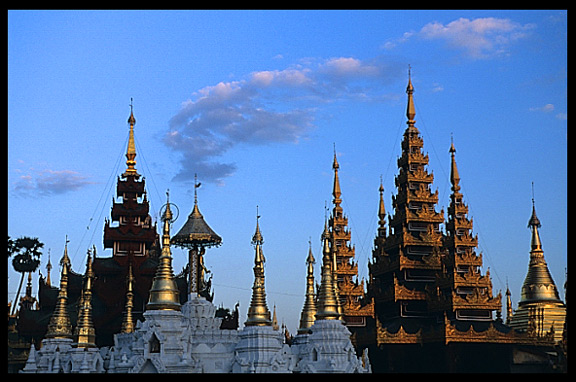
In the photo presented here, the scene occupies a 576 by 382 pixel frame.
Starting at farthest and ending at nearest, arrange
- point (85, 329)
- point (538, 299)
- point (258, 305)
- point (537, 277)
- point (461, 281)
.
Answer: point (537, 277) < point (538, 299) < point (461, 281) < point (85, 329) < point (258, 305)

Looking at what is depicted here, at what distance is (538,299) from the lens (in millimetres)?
60125

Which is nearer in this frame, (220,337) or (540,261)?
(220,337)

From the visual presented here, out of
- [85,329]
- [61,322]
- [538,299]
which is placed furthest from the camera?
[538,299]

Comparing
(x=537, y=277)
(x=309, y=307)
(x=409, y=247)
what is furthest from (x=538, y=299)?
(x=309, y=307)

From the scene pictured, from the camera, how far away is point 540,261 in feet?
206

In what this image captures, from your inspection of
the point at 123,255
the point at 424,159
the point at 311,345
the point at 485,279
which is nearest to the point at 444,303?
the point at 485,279

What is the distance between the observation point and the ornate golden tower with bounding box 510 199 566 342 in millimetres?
58531

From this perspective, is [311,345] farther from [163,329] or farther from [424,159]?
[424,159]

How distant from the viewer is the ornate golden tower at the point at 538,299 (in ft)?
192

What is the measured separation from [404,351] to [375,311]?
5558 mm

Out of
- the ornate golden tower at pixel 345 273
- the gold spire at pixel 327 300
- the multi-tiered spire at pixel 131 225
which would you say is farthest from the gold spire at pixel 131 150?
the gold spire at pixel 327 300

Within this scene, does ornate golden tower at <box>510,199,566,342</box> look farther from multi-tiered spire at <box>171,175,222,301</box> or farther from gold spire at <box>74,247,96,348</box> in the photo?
gold spire at <box>74,247,96,348</box>

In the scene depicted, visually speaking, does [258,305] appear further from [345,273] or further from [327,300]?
[345,273]

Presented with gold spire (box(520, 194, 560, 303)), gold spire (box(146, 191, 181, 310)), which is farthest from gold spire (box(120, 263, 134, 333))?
gold spire (box(520, 194, 560, 303))
